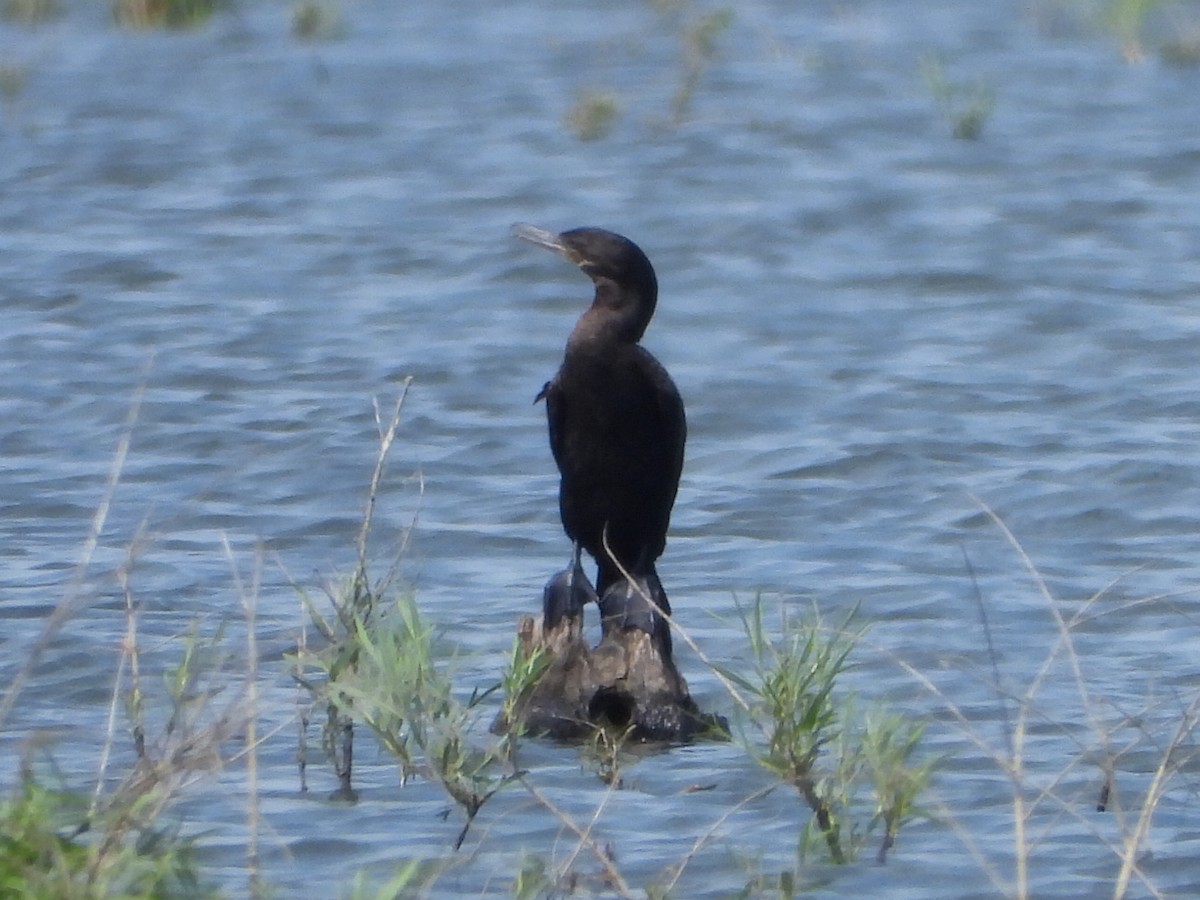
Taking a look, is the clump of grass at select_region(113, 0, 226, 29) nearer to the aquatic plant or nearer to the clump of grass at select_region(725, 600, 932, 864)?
the aquatic plant

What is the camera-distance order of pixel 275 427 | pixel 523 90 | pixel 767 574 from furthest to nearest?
pixel 523 90 < pixel 275 427 < pixel 767 574

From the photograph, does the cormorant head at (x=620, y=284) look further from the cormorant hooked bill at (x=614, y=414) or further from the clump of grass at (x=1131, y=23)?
the clump of grass at (x=1131, y=23)

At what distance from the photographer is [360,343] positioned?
37.6 ft

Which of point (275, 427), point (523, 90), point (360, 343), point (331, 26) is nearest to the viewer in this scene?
point (275, 427)

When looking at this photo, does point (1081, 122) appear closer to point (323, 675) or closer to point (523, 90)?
point (523, 90)

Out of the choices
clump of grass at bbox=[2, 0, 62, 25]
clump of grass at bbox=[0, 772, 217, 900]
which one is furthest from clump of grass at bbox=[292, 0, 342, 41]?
clump of grass at bbox=[0, 772, 217, 900]

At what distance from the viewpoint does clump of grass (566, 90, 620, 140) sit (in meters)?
15.2

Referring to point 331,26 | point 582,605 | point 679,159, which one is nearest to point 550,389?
point 582,605

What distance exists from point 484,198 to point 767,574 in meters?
6.63

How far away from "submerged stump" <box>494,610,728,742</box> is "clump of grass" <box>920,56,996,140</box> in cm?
938

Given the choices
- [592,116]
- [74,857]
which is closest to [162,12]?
[592,116]

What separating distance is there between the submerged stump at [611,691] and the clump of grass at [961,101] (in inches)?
369

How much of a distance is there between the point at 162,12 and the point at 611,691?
12.4 meters

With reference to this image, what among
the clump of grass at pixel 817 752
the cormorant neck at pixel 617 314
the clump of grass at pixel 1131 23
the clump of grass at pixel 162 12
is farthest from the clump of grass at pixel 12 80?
the clump of grass at pixel 817 752
